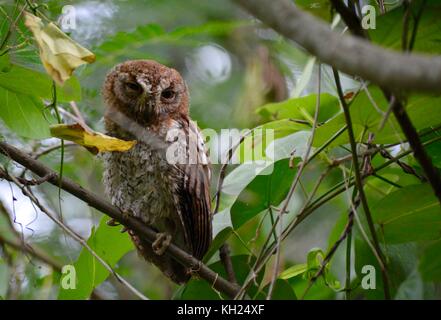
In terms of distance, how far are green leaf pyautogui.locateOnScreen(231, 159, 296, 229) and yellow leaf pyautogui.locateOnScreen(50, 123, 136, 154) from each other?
1.91ft

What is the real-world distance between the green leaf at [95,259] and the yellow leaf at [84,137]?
629mm

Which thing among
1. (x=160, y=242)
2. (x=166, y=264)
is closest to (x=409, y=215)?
(x=160, y=242)

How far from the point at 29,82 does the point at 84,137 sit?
276mm

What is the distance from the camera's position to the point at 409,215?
2102 millimetres

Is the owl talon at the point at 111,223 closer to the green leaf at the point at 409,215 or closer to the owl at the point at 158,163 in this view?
the owl at the point at 158,163

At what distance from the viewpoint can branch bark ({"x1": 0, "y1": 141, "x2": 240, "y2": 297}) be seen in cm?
210

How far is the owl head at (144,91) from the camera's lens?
328cm

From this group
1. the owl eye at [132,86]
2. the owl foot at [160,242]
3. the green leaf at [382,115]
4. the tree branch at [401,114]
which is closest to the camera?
the tree branch at [401,114]

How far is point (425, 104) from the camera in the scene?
Result: 1.83 metres

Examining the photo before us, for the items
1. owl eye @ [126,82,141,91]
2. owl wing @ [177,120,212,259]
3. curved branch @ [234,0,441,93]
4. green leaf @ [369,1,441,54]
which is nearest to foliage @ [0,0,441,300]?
green leaf @ [369,1,441,54]

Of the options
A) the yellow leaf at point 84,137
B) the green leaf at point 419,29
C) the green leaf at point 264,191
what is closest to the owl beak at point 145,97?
the green leaf at point 264,191

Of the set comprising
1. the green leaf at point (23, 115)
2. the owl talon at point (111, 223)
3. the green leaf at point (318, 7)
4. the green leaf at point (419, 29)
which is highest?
the green leaf at point (318, 7)
